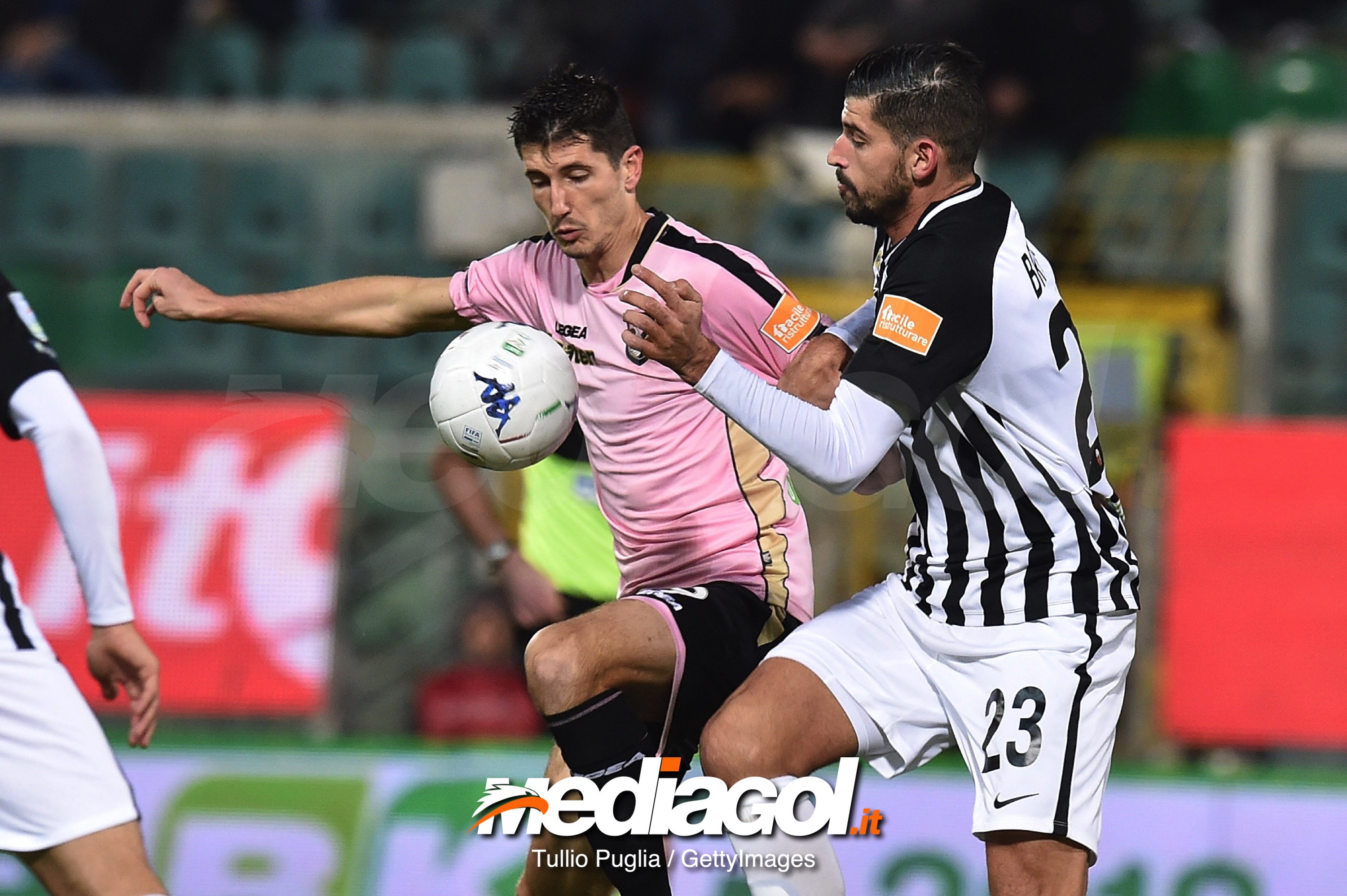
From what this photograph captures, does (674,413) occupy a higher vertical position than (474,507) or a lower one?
higher

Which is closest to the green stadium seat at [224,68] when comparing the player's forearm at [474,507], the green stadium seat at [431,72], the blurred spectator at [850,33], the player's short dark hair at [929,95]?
the green stadium seat at [431,72]

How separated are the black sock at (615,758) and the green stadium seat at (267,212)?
5.94 m

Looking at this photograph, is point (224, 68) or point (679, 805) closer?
point (679, 805)

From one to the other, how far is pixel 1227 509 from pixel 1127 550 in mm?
3289

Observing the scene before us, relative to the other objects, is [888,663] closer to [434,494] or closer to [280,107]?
[434,494]

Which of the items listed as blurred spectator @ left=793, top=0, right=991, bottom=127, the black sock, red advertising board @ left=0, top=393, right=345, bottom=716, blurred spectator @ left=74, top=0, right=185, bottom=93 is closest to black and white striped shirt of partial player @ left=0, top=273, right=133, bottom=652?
the black sock

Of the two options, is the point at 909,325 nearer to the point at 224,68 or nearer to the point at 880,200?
the point at 880,200

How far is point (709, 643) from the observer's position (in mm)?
4137

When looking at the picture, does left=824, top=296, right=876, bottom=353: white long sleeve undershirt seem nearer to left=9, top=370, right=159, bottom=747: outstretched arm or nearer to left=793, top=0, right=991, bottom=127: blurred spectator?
left=9, top=370, right=159, bottom=747: outstretched arm

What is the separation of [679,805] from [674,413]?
986 mm

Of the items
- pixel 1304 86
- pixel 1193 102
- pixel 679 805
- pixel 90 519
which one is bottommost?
pixel 679 805

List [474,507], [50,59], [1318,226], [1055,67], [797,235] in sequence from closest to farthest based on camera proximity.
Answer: [474,507] → [1318,226] → [797,235] → [1055,67] → [50,59]

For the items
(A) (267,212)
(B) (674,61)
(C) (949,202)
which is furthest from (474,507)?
(B) (674,61)

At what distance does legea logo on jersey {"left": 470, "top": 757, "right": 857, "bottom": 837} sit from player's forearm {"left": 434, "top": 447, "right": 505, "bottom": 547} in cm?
200
